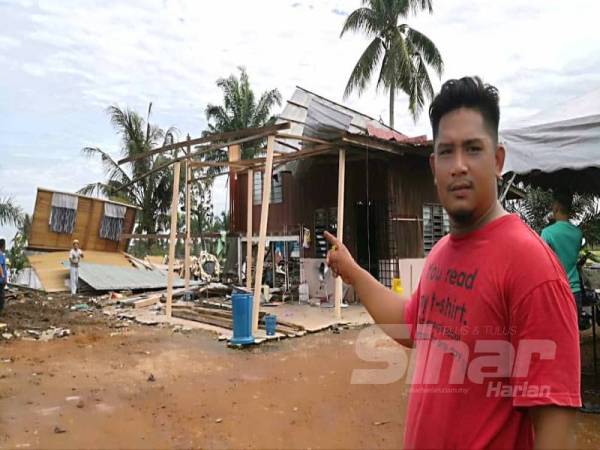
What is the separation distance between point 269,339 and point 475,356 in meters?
7.21

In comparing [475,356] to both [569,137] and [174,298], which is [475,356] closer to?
[569,137]

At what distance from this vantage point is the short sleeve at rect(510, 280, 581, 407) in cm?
105

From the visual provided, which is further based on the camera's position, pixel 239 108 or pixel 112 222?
pixel 239 108

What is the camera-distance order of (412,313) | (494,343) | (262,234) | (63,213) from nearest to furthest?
(494,343) → (412,313) → (262,234) → (63,213)

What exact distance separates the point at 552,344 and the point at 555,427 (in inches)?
7.6

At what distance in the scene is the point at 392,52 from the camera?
20.5m

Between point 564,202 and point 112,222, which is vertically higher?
point 112,222

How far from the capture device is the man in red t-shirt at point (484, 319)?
1.06 meters

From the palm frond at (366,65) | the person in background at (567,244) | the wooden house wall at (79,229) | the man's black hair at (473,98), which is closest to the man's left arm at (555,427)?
the man's black hair at (473,98)

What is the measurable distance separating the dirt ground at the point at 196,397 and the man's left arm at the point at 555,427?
→ 3244 mm

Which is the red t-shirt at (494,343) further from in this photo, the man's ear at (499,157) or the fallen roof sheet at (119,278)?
the fallen roof sheet at (119,278)

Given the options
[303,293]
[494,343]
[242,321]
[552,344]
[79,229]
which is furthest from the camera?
[79,229]

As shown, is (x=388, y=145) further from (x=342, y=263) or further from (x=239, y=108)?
(x=239, y=108)

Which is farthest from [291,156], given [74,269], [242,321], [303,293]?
[74,269]
